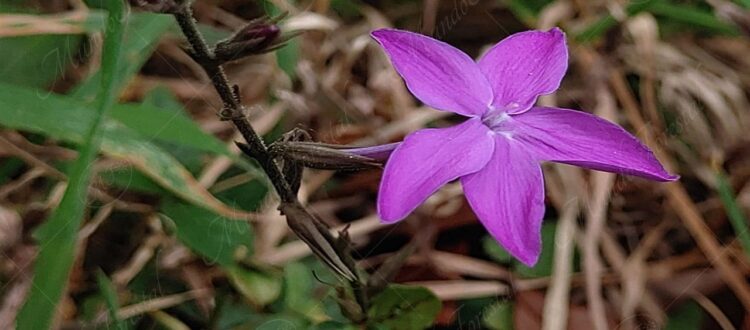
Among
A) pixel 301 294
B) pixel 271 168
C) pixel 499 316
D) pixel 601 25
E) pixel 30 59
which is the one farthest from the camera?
pixel 601 25

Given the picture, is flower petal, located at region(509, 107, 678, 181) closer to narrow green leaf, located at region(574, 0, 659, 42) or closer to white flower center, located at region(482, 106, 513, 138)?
white flower center, located at region(482, 106, 513, 138)

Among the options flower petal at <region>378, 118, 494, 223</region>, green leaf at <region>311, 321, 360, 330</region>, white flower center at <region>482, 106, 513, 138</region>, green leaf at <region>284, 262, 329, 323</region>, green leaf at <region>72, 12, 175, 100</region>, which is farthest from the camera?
green leaf at <region>72, 12, 175, 100</region>

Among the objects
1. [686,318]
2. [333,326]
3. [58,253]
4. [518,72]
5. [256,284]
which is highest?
[518,72]

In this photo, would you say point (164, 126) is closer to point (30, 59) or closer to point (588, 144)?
point (30, 59)

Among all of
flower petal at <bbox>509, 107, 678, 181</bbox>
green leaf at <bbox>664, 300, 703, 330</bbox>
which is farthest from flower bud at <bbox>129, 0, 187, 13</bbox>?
green leaf at <bbox>664, 300, 703, 330</bbox>

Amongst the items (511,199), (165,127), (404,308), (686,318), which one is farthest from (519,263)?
(511,199)
